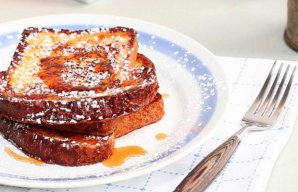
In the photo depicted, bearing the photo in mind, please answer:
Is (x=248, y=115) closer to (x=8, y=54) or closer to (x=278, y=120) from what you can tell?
(x=278, y=120)

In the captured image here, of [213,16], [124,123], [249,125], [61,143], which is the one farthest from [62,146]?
[213,16]

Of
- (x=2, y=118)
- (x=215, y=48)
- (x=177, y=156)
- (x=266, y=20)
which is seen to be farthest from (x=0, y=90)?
(x=266, y=20)

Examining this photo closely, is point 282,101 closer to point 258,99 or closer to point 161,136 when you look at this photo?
point 258,99

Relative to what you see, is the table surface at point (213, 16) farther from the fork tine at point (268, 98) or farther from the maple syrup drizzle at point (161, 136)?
the maple syrup drizzle at point (161, 136)

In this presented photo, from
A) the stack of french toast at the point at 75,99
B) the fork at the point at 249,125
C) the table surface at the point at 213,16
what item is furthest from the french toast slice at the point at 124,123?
the table surface at the point at 213,16

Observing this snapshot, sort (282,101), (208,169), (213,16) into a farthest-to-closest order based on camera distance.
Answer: (213,16)
(282,101)
(208,169)

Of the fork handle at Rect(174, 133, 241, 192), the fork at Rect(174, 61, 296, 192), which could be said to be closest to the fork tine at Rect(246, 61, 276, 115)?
the fork at Rect(174, 61, 296, 192)
